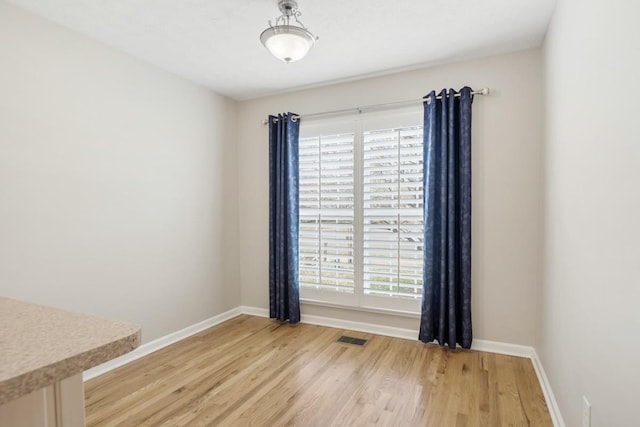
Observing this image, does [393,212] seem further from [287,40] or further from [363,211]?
[287,40]

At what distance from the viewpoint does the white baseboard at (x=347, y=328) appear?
2320 millimetres

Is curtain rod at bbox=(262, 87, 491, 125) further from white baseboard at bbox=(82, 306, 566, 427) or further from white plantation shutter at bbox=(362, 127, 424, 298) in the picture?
white baseboard at bbox=(82, 306, 566, 427)

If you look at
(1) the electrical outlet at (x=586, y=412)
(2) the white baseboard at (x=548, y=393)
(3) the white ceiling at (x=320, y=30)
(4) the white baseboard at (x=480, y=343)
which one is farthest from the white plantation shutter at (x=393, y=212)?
(1) the electrical outlet at (x=586, y=412)

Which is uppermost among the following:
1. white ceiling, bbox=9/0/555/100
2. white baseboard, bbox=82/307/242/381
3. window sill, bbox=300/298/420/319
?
white ceiling, bbox=9/0/555/100

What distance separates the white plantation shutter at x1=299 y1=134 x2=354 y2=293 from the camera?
3.51m

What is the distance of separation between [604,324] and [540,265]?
1.60m

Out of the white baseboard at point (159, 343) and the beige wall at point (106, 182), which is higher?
the beige wall at point (106, 182)

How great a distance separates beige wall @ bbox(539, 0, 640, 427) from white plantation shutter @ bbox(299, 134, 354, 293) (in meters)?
1.78

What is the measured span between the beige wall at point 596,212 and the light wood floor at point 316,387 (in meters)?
0.47

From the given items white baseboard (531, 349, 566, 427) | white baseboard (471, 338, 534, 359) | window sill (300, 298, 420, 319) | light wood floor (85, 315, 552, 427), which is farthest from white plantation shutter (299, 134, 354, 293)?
white baseboard (531, 349, 566, 427)

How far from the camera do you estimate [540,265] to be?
273 cm

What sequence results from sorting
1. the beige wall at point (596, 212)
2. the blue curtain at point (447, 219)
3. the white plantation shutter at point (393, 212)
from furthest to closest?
the white plantation shutter at point (393, 212) < the blue curtain at point (447, 219) < the beige wall at point (596, 212)

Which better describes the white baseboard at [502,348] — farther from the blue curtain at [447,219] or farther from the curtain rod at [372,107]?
the curtain rod at [372,107]

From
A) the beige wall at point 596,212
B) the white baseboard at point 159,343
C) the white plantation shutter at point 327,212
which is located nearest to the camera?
the beige wall at point 596,212
